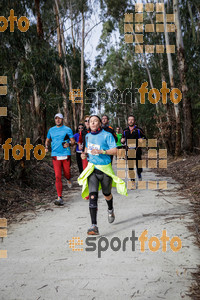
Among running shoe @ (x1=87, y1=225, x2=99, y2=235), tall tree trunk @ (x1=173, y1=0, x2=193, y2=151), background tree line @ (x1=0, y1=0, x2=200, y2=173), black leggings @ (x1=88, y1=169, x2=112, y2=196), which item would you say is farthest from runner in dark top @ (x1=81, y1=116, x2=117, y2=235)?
tall tree trunk @ (x1=173, y1=0, x2=193, y2=151)

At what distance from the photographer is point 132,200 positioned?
6871 millimetres

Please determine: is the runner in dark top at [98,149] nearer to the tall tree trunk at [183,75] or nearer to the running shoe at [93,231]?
the running shoe at [93,231]

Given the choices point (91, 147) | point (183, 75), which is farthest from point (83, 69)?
point (91, 147)

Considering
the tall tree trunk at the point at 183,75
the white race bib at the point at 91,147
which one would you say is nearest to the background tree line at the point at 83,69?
the tall tree trunk at the point at 183,75

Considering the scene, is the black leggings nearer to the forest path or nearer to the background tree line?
the forest path

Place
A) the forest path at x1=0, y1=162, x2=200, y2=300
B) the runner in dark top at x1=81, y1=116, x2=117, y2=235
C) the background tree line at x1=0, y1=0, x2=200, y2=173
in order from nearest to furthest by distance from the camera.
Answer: the forest path at x1=0, y1=162, x2=200, y2=300, the runner in dark top at x1=81, y1=116, x2=117, y2=235, the background tree line at x1=0, y1=0, x2=200, y2=173

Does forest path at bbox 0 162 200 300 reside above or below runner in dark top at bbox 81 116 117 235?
below

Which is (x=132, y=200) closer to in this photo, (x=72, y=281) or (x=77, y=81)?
(x=72, y=281)

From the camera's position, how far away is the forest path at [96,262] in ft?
9.68

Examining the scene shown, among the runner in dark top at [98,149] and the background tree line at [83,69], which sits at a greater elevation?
the background tree line at [83,69]

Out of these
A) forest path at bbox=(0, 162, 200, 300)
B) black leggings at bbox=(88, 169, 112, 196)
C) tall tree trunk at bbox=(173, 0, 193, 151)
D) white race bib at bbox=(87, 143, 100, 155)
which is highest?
tall tree trunk at bbox=(173, 0, 193, 151)

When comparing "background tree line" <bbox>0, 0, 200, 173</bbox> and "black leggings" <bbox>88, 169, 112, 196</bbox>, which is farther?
"background tree line" <bbox>0, 0, 200, 173</bbox>

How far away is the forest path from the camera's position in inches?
116

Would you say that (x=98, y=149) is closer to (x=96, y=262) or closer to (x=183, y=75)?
(x=96, y=262)
